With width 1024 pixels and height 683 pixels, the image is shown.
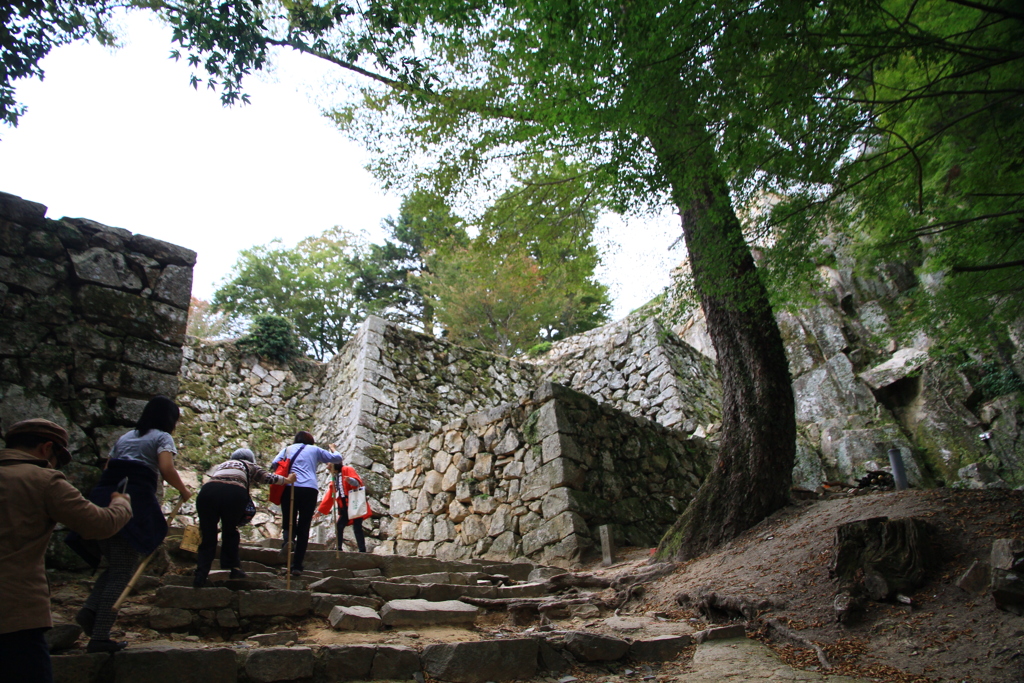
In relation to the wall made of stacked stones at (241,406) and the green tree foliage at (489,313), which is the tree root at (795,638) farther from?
the green tree foliage at (489,313)

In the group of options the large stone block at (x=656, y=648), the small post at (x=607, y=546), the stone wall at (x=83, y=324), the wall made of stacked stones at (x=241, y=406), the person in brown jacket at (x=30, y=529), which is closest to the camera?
the person in brown jacket at (x=30, y=529)

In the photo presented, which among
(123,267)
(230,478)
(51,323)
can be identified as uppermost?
(123,267)

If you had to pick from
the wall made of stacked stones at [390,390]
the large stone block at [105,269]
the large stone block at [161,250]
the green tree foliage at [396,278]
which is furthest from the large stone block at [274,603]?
the green tree foliage at [396,278]

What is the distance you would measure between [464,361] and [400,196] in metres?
5.99

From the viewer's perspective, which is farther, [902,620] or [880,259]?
[880,259]

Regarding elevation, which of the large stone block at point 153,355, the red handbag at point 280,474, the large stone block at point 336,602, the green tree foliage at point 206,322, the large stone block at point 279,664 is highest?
the green tree foliage at point 206,322

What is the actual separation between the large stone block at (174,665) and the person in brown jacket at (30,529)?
0.54 m

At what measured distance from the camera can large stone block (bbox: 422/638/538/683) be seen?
270cm

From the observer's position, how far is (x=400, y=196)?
6648mm

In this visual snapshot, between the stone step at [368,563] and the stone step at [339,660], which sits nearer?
the stone step at [339,660]

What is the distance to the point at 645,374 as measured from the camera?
11.9m

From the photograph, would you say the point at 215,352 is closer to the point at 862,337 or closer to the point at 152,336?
the point at 152,336

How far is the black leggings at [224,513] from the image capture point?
11.4 ft

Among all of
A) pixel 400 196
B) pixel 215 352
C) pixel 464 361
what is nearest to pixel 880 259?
pixel 400 196
